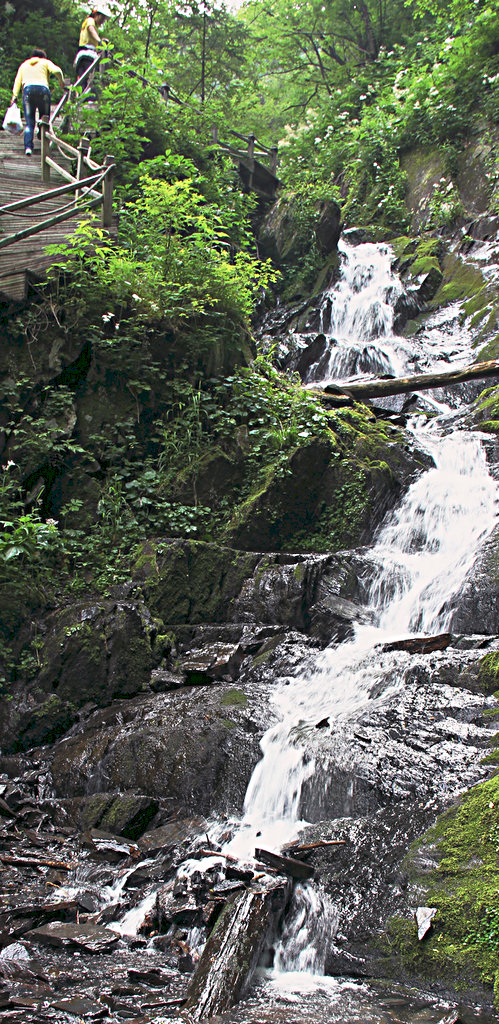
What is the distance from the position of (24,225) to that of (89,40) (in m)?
6.06

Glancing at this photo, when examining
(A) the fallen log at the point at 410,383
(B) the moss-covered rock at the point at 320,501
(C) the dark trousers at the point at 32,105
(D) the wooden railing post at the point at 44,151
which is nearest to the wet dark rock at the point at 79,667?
(B) the moss-covered rock at the point at 320,501

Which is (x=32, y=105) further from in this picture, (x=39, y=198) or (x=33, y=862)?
(x=33, y=862)

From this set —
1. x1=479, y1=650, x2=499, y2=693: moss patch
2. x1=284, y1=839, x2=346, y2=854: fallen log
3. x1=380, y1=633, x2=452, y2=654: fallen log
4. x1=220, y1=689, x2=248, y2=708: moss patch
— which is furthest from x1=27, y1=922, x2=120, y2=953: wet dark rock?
x1=380, y1=633, x2=452, y2=654: fallen log

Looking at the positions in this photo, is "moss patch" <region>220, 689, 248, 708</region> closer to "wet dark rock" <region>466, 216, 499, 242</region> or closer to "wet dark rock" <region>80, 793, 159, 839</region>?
"wet dark rock" <region>80, 793, 159, 839</region>

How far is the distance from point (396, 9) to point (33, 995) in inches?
1176

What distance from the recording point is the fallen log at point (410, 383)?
10.9 m

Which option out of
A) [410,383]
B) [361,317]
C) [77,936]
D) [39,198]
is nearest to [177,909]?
[77,936]

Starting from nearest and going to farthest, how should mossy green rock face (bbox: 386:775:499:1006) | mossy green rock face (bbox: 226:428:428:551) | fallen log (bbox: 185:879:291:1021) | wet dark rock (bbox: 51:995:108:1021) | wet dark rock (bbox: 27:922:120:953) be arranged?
wet dark rock (bbox: 51:995:108:1021), fallen log (bbox: 185:879:291:1021), mossy green rock face (bbox: 386:775:499:1006), wet dark rock (bbox: 27:922:120:953), mossy green rock face (bbox: 226:428:428:551)

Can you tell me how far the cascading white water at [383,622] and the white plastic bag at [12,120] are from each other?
9.52 metres

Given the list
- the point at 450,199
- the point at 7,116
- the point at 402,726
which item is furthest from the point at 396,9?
the point at 402,726

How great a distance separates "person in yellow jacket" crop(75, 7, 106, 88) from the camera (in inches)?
514

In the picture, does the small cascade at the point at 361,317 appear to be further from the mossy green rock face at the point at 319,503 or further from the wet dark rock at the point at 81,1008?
the wet dark rock at the point at 81,1008

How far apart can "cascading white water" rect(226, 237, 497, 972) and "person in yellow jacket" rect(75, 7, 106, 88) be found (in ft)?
31.9

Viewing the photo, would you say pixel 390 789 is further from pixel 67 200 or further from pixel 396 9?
pixel 396 9
